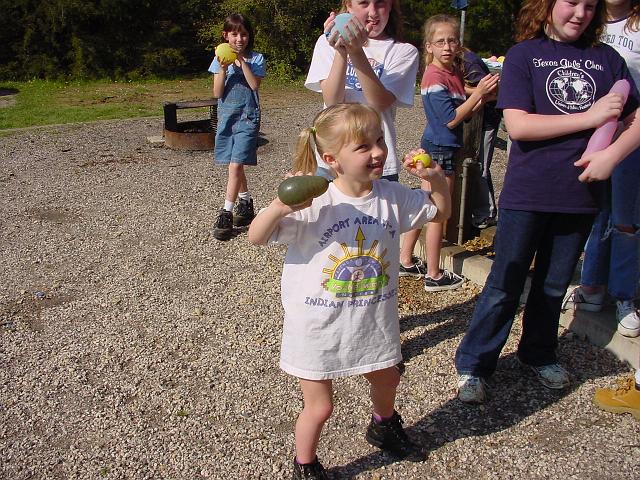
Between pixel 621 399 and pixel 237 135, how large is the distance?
3.59m

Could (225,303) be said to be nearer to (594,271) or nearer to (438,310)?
(438,310)

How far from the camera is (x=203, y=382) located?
341cm

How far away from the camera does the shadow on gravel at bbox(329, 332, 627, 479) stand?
291 cm

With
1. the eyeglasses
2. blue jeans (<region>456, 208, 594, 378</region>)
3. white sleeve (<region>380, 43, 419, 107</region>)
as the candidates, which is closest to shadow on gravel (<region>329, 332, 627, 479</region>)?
blue jeans (<region>456, 208, 594, 378</region>)

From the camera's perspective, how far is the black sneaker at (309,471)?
2.59m

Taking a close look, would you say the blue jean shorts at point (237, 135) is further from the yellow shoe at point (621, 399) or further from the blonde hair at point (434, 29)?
the yellow shoe at point (621, 399)

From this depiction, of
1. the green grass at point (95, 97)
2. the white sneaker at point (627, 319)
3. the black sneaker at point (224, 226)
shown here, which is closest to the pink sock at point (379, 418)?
the white sneaker at point (627, 319)

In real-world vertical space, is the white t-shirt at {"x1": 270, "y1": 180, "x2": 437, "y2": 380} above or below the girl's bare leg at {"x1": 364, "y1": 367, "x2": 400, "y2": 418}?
above

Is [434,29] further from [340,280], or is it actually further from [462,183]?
[340,280]

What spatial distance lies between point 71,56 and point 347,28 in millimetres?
17781

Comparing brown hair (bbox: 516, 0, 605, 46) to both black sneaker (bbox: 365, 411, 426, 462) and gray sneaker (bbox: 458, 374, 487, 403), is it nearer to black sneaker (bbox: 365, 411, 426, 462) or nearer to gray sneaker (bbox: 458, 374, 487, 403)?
gray sneaker (bbox: 458, 374, 487, 403)

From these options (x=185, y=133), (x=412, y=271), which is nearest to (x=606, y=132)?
(x=412, y=271)

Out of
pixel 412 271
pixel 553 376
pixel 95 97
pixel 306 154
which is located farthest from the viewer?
pixel 95 97

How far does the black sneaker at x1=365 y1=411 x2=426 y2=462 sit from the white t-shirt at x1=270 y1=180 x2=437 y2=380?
47cm
